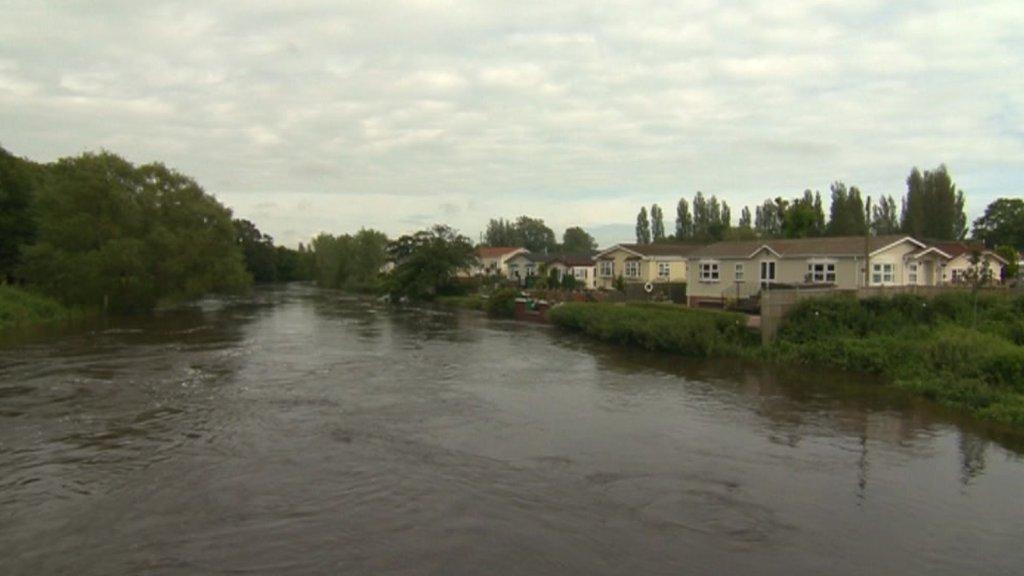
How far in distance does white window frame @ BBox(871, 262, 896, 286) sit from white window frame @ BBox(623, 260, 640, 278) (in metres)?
19.6

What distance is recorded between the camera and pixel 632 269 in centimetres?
5169

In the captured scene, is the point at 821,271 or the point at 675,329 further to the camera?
the point at 821,271

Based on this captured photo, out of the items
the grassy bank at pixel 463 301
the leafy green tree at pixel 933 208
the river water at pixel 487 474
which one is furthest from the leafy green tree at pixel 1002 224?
the river water at pixel 487 474

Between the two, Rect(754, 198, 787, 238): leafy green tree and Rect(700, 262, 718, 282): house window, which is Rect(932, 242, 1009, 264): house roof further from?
Rect(754, 198, 787, 238): leafy green tree

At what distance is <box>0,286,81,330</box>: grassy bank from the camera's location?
→ 114ft

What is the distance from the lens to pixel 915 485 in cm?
1212

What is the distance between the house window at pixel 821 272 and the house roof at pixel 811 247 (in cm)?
55

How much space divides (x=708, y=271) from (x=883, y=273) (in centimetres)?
839

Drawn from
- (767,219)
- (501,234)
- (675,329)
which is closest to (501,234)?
(501,234)

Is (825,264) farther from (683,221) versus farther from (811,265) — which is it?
(683,221)

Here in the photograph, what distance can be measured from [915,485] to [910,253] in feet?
83.3

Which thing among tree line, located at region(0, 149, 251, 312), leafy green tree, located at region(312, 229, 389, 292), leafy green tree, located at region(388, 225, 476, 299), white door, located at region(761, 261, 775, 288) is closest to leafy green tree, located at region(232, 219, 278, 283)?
leafy green tree, located at region(312, 229, 389, 292)

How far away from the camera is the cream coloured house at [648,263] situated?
165 feet

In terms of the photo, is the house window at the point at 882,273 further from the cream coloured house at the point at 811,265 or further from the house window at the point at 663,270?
the house window at the point at 663,270
